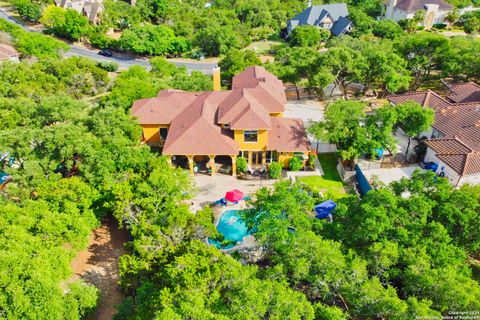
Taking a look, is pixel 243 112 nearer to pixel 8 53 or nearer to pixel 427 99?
pixel 427 99

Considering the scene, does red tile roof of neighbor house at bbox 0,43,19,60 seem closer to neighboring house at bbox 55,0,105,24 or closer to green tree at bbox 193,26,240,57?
neighboring house at bbox 55,0,105,24

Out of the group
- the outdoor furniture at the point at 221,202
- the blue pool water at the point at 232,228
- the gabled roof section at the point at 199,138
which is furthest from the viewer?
the gabled roof section at the point at 199,138

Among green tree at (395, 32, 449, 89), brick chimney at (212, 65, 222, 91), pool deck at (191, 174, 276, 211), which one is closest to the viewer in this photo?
pool deck at (191, 174, 276, 211)

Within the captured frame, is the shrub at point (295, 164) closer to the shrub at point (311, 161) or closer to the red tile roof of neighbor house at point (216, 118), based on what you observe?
the shrub at point (311, 161)

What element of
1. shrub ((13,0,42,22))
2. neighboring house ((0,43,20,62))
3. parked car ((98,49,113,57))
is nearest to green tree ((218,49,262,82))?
neighboring house ((0,43,20,62))

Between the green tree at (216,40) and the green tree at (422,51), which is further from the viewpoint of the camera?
the green tree at (216,40)

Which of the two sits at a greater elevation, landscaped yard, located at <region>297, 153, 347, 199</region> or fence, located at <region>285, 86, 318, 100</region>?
fence, located at <region>285, 86, 318, 100</region>

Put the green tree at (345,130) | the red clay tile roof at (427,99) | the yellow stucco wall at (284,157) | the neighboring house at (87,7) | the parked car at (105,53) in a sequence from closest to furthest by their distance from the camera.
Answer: the green tree at (345,130)
the yellow stucco wall at (284,157)
the red clay tile roof at (427,99)
the parked car at (105,53)
the neighboring house at (87,7)

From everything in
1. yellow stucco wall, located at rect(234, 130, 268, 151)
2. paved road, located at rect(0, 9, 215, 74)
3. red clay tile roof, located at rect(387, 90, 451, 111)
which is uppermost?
red clay tile roof, located at rect(387, 90, 451, 111)

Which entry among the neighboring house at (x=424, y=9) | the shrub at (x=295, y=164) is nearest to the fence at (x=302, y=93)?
the shrub at (x=295, y=164)
